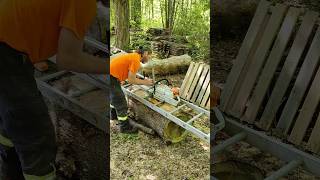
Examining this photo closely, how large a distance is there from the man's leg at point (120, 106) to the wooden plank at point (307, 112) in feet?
5.66

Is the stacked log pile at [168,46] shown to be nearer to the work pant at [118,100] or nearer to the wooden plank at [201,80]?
the wooden plank at [201,80]

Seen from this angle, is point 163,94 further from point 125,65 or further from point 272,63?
point 272,63

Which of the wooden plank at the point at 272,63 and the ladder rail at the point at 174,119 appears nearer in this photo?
the wooden plank at the point at 272,63

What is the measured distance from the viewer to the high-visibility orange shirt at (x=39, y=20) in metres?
1.39

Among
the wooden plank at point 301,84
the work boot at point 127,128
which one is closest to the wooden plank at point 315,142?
the wooden plank at point 301,84

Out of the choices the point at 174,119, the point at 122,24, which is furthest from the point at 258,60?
the point at 122,24

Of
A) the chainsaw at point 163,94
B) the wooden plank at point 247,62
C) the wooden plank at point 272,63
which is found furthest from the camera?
the chainsaw at point 163,94

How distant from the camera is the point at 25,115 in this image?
64.6 inches

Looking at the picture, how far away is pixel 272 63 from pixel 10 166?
5.94 feet

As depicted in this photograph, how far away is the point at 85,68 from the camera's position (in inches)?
59.9

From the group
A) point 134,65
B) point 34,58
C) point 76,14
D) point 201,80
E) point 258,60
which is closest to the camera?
point 76,14

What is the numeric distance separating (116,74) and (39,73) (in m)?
1.47

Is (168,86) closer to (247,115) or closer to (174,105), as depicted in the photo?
(174,105)

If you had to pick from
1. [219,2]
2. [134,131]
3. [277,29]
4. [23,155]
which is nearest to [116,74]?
[134,131]
